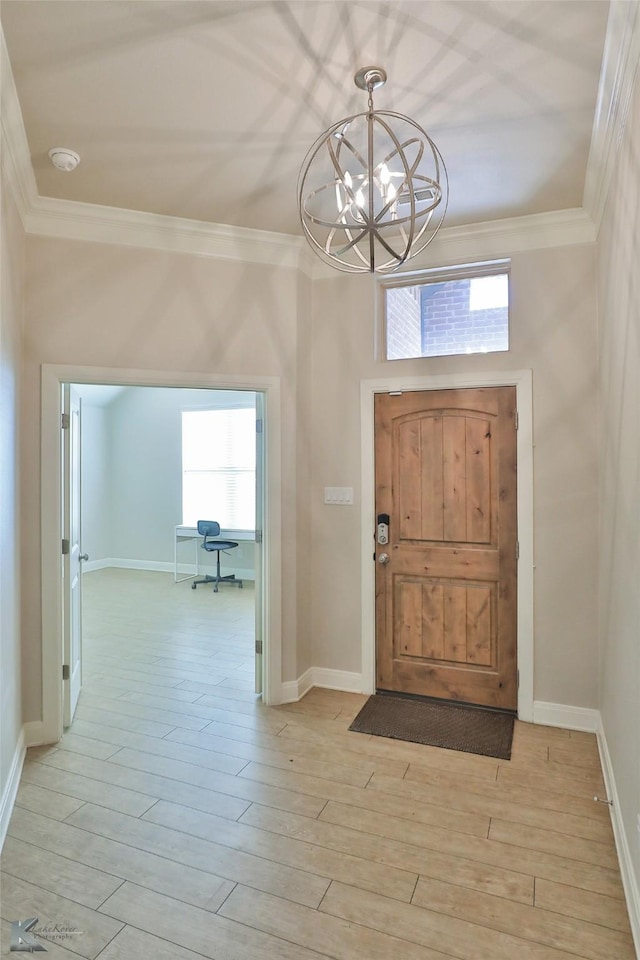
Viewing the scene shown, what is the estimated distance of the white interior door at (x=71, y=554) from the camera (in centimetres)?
308

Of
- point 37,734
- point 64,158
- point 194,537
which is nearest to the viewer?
point 64,158

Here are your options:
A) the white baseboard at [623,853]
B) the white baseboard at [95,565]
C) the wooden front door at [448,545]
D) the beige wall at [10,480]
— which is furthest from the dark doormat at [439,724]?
the white baseboard at [95,565]

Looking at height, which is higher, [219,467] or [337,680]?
[219,467]

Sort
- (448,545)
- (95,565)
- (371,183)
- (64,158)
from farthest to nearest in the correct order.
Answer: (95,565) → (448,545) → (64,158) → (371,183)

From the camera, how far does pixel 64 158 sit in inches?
99.3

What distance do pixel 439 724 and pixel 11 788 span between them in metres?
2.24

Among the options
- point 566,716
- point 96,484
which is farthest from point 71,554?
point 96,484

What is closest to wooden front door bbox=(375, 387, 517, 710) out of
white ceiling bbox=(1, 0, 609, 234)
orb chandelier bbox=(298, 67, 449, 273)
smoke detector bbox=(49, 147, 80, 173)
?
orb chandelier bbox=(298, 67, 449, 273)

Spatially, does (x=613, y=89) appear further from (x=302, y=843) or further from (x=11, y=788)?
(x=11, y=788)

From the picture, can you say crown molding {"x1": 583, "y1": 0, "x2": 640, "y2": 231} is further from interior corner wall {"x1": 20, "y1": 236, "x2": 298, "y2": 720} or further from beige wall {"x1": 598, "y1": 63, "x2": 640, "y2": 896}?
interior corner wall {"x1": 20, "y1": 236, "x2": 298, "y2": 720}

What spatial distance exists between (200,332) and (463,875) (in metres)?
2.99

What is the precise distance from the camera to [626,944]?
170 centimetres

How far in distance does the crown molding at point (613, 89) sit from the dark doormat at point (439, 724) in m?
2.90

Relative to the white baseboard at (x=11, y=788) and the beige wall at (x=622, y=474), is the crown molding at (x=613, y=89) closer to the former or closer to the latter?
the beige wall at (x=622, y=474)
